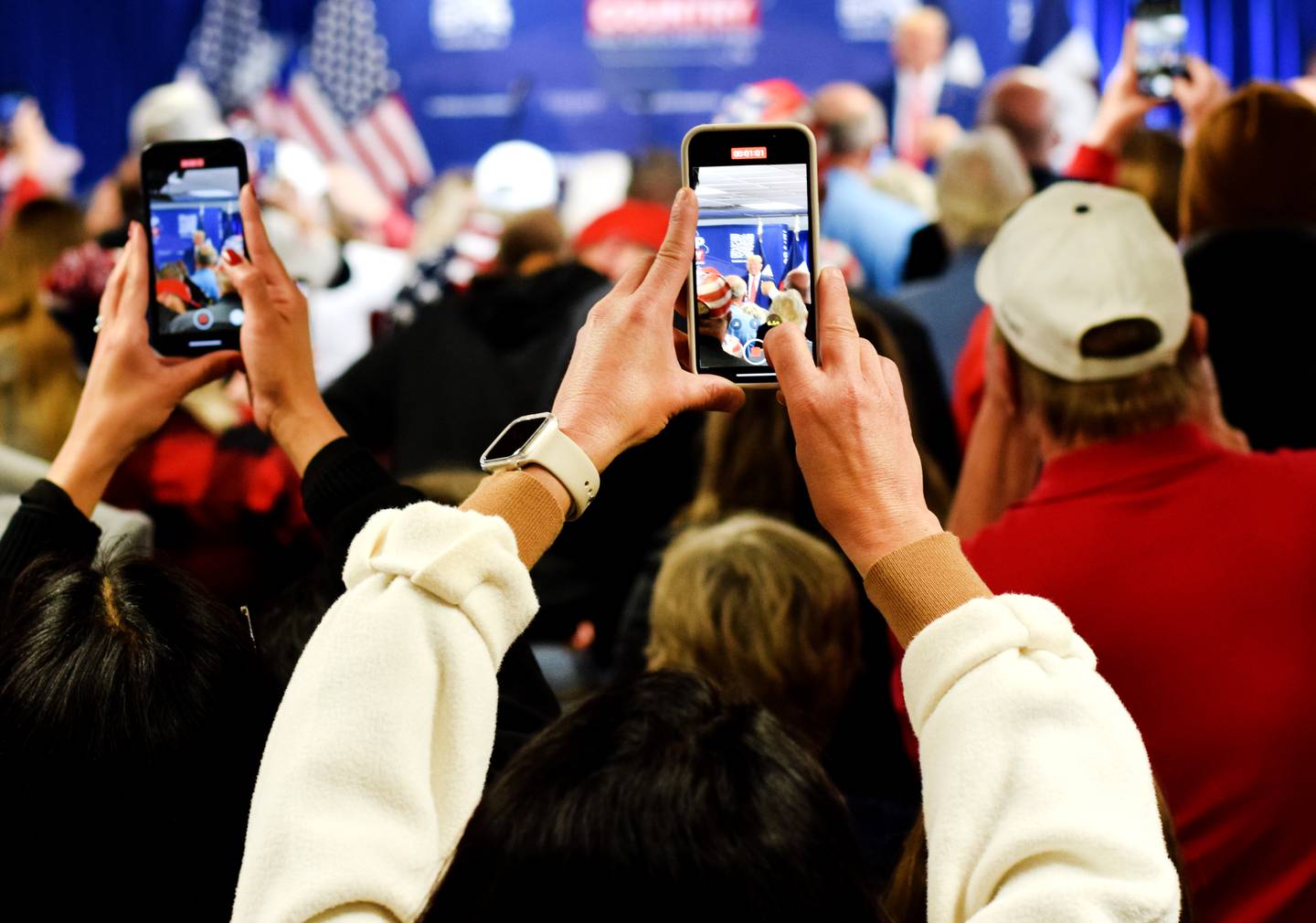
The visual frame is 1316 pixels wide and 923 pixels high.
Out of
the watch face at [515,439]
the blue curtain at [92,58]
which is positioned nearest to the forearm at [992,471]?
the watch face at [515,439]

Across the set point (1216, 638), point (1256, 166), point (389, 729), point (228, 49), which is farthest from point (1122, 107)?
point (228, 49)

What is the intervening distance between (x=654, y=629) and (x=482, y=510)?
1165mm

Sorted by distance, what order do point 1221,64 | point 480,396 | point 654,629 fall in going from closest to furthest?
point 654,629
point 480,396
point 1221,64

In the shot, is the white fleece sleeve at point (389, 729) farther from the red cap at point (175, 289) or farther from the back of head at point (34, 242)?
the back of head at point (34, 242)

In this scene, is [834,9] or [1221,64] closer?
[1221,64]

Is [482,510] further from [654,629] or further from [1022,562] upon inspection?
[654,629]

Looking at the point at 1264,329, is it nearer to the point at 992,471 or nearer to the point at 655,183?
the point at 992,471

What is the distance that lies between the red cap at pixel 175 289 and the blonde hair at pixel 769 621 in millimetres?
801

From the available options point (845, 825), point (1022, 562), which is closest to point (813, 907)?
point (845, 825)

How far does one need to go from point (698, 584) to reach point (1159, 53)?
2.11 meters

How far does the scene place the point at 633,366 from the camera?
1.16 meters

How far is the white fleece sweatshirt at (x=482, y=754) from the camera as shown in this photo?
2.77 feet

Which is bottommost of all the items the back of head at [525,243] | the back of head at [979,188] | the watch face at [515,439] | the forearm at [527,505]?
the back of head at [525,243]

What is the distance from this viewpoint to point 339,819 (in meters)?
0.88
